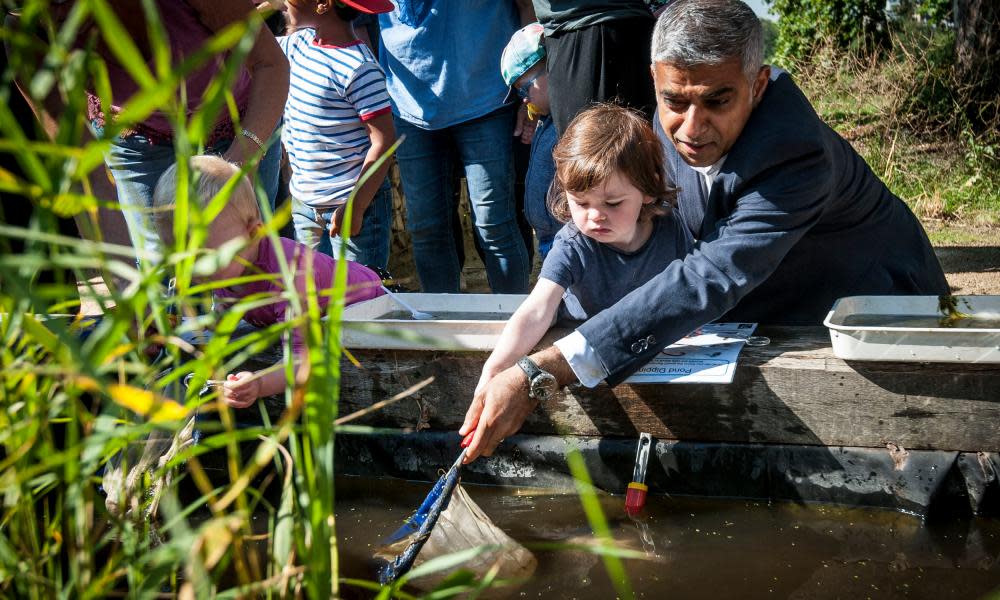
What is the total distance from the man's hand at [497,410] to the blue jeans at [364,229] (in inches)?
63.4

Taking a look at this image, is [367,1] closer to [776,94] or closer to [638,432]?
[776,94]

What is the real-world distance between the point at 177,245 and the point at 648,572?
4.79 ft

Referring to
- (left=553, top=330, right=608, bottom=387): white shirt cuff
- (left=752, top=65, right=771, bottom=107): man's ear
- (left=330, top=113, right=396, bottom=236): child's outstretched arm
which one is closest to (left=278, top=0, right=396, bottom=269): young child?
(left=330, top=113, right=396, bottom=236): child's outstretched arm

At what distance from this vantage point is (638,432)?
2.57 metres

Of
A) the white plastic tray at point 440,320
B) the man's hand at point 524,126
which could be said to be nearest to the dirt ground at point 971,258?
the man's hand at point 524,126

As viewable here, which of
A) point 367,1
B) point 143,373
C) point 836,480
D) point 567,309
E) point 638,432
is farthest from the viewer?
point 367,1

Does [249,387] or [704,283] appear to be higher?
[704,283]

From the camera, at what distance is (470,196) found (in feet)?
12.2

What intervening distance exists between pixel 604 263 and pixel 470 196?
1.16 meters

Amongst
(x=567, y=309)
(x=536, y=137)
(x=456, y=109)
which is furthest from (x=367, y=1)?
(x=567, y=309)

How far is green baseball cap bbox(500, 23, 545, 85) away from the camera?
334 centimetres

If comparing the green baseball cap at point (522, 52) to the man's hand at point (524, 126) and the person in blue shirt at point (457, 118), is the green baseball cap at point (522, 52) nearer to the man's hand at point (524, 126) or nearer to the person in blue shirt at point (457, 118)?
the person in blue shirt at point (457, 118)

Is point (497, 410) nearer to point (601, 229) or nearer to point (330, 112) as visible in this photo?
point (601, 229)

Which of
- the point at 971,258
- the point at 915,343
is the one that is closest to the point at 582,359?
the point at 915,343
